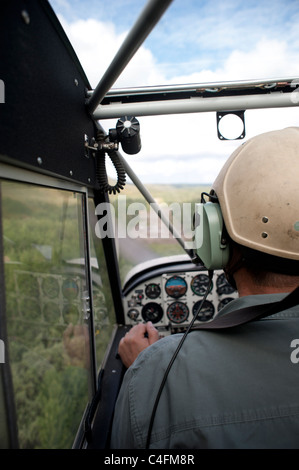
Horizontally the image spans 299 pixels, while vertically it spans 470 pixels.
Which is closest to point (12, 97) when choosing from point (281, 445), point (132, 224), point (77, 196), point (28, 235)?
point (28, 235)

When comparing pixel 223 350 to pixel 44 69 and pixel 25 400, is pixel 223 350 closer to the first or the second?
pixel 25 400

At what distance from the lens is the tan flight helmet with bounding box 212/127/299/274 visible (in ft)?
2.72

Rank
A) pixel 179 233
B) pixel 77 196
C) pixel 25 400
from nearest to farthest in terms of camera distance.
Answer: pixel 25 400 → pixel 77 196 → pixel 179 233

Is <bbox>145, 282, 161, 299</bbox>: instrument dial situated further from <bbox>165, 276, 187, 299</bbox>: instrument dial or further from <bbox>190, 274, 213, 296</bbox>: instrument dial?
<bbox>190, 274, 213, 296</bbox>: instrument dial

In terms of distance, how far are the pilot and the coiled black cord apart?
80cm

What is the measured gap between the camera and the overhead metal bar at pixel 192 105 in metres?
1.45

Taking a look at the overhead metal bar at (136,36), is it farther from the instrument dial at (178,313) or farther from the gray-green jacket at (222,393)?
the instrument dial at (178,313)

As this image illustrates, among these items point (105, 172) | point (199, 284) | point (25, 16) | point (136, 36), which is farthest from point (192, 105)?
point (199, 284)

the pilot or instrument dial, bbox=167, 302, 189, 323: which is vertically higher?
the pilot

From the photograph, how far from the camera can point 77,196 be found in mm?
1575

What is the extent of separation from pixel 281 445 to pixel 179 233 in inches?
72.2

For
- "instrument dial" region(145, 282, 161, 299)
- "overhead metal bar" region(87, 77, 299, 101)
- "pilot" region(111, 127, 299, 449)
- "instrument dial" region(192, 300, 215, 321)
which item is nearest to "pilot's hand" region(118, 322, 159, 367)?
"pilot" region(111, 127, 299, 449)

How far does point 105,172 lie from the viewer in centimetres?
161

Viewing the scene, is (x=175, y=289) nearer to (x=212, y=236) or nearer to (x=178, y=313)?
(x=178, y=313)
